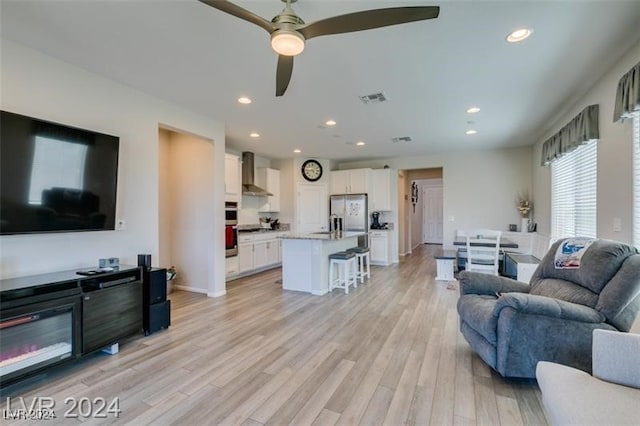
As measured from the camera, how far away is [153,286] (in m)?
3.18

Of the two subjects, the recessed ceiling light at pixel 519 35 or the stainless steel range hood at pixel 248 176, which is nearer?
the recessed ceiling light at pixel 519 35

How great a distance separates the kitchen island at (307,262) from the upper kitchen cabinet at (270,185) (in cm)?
246

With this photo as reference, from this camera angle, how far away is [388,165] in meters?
7.59

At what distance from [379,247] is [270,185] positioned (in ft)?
10.1

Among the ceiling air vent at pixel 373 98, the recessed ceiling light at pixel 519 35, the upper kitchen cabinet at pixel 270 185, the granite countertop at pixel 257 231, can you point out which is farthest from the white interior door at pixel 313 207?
the recessed ceiling light at pixel 519 35

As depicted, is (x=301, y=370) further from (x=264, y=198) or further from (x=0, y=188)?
(x=264, y=198)

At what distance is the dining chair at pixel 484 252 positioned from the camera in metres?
4.71

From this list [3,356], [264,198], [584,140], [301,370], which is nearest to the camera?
[3,356]

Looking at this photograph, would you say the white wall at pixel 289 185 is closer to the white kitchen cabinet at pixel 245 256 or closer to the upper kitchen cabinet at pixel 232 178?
the white kitchen cabinet at pixel 245 256

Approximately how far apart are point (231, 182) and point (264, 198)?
1726 millimetres

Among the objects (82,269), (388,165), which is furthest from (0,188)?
(388,165)

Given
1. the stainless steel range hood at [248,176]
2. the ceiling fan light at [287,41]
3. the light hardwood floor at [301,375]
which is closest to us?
the ceiling fan light at [287,41]

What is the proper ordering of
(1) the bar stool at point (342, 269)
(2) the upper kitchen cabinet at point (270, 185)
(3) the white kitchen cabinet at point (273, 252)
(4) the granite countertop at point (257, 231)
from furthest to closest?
(2) the upper kitchen cabinet at point (270, 185) → (3) the white kitchen cabinet at point (273, 252) → (4) the granite countertop at point (257, 231) → (1) the bar stool at point (342, 269)

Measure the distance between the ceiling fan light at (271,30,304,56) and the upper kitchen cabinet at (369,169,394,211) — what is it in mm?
5745
